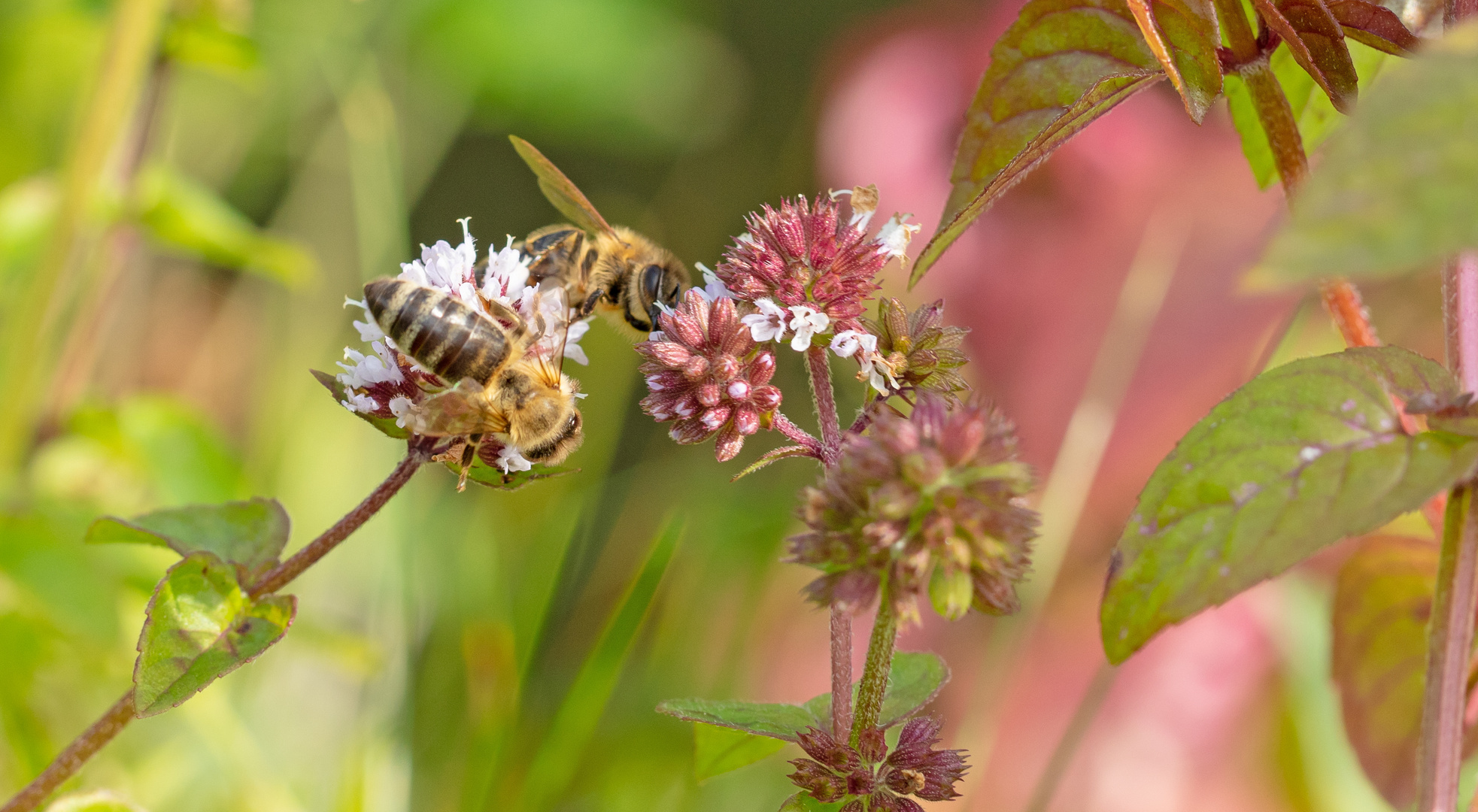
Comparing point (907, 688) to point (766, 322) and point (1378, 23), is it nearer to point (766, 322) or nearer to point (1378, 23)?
point (766, 322)

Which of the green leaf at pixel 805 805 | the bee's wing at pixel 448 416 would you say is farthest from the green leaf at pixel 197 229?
the green leaf at pixel 805 805

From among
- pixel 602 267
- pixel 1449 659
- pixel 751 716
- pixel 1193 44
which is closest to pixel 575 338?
pixel 602 267

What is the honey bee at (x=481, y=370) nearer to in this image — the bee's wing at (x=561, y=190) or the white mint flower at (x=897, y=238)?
the bee's wing at (x=561, y=190)

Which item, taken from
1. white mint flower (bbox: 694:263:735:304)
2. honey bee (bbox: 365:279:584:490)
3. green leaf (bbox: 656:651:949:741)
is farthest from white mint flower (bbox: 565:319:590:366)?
green leaf (bbox: 656:651:949:741)

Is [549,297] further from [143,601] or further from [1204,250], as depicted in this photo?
[1204,250]

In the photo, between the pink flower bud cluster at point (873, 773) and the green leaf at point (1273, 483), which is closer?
the green leaf at point (1273, 483)

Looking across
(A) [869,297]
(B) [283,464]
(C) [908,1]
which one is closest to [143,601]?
(B) [283,464]

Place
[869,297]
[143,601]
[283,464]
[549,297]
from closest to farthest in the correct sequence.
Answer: [869,297] < [549,297] < [143,601] < [283,464]
